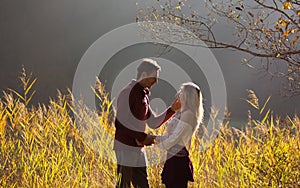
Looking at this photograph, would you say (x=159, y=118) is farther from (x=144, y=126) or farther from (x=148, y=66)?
(x=148, y=66)

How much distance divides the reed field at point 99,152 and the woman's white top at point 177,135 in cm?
42

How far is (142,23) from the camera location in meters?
6.02

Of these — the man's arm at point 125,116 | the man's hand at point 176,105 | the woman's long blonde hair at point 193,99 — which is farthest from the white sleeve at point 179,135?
the man's hand at point 176,105

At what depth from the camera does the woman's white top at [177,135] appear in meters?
3.94

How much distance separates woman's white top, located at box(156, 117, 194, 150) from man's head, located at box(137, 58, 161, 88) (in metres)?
0.48

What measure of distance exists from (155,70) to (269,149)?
48.3 inches

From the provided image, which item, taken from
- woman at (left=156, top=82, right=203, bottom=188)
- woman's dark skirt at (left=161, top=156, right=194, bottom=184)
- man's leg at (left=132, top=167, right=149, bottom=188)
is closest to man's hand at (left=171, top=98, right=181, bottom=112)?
woman at (left=156, top=82, right=203, bottom=188)

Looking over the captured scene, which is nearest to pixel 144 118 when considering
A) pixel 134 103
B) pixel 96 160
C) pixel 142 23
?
pixel 134 103

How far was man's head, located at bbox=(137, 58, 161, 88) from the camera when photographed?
4.20 metres

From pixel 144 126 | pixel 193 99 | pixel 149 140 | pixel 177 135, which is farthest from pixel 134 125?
pixel 193 99

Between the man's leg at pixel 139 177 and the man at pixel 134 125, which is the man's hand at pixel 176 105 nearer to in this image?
the man at pixel 134 125

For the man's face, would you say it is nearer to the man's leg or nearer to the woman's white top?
the woman's white top

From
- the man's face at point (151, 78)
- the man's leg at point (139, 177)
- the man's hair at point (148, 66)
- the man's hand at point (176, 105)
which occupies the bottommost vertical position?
the man's leg at point (139, 177)

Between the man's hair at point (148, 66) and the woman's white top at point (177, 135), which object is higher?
the man's hair at point (148, 66)
